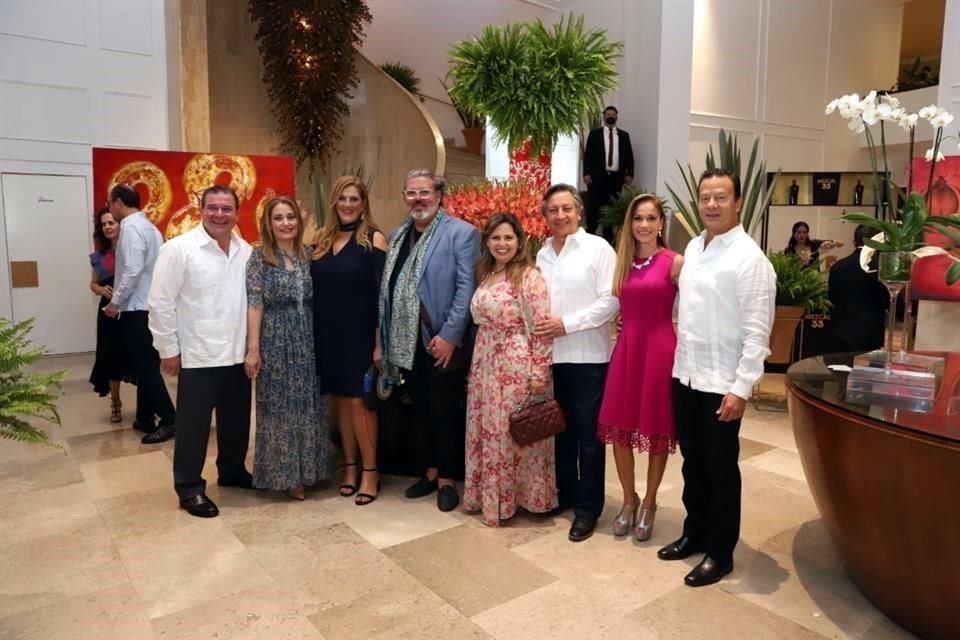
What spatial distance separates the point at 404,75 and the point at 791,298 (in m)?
6.73

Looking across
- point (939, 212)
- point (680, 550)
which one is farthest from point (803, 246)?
point (680, 550)

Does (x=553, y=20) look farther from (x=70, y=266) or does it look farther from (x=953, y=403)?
(x=953, y=403)

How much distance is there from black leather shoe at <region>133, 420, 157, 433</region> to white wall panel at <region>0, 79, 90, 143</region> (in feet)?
13.3

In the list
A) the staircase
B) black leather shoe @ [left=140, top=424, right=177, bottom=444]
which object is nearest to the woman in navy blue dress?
black leather shoe @ [left=140, top=424, right=177, bottom=444]

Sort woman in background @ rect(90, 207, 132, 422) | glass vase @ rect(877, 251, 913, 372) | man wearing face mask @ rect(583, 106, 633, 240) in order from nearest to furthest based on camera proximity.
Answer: glass vase @ rect(877, 251, 913, 372) < woman in background @ rect(90, 207, 132, 422) < man wearing face mask @ rect(583, 106, 633, 240)

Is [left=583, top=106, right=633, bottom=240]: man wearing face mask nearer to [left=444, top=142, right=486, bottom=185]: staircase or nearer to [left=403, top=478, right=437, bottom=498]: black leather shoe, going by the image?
[left=444, top=142, right=486, bottom=185]: staircase

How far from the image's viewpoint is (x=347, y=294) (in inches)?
131

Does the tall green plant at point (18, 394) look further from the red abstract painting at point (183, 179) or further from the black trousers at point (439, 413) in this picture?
the red abstract painting at point (183, 179)

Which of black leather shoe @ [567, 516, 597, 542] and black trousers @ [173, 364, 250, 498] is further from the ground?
black trousers @ [173, 364, 250, 498]

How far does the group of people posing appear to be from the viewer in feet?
9.21

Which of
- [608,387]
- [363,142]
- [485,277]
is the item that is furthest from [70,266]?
[608,387]

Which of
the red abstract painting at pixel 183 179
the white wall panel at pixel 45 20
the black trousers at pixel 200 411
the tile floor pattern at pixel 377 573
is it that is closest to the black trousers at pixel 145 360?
the tile floor pattern at pixel 377 573

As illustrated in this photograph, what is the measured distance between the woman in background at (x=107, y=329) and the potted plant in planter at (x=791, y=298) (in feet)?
15.9

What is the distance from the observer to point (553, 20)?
1016 cm
